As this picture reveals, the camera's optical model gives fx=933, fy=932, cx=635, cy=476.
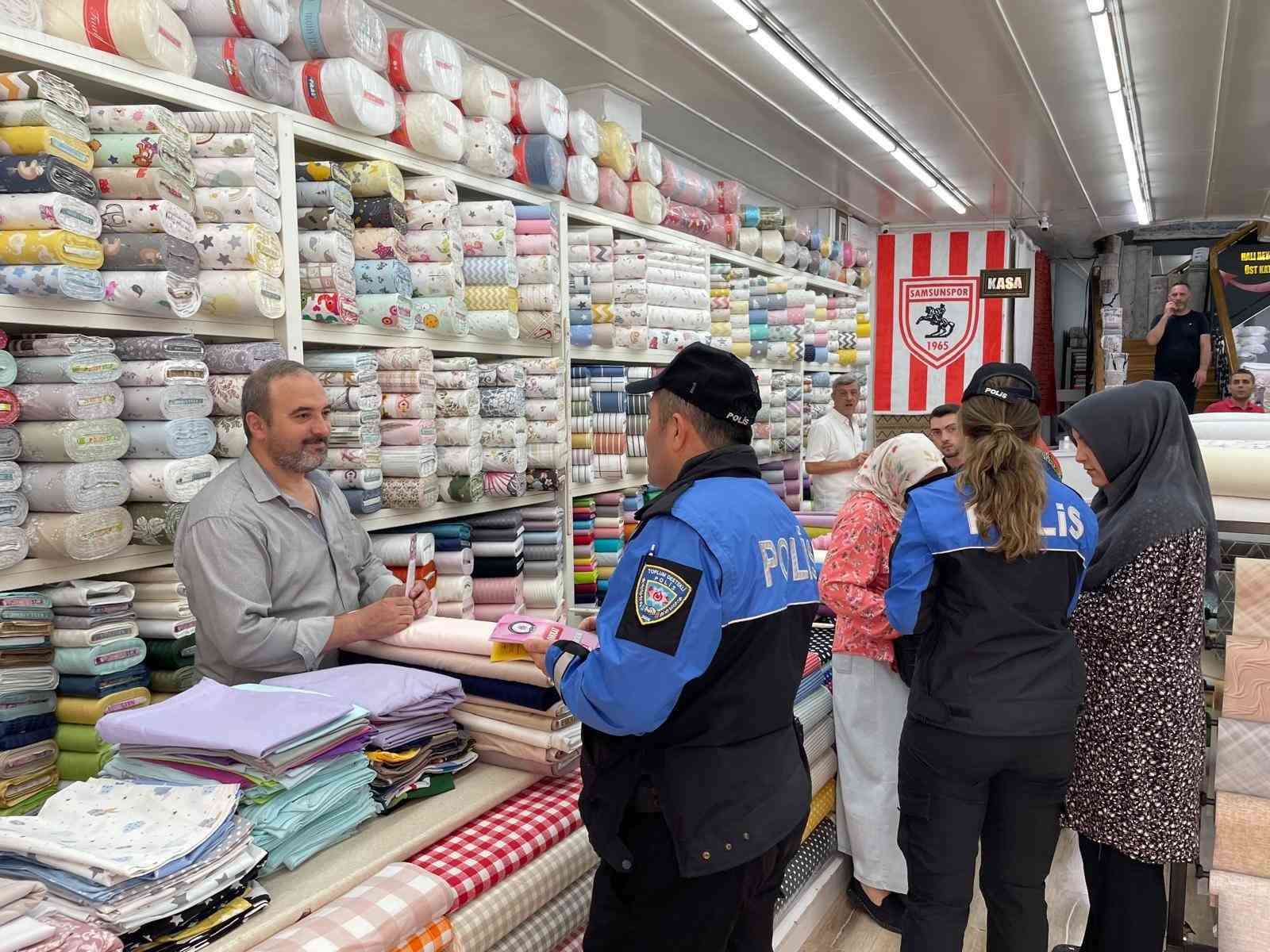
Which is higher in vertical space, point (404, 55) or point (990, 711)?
point (404, 55)

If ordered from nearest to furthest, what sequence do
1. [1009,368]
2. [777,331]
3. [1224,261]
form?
[1009,368]
[777,331]
[1224,261]

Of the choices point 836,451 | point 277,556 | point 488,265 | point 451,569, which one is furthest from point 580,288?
point 836,451

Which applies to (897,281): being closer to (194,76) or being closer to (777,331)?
(777,331)

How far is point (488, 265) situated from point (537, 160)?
572 millimetres

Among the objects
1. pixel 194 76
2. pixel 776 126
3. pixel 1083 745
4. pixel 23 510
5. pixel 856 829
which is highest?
pixel 776 126

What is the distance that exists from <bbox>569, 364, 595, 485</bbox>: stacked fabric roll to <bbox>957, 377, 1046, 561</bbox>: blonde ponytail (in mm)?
2339

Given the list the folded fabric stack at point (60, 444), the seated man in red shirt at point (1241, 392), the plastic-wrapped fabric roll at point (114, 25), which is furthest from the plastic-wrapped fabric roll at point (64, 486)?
the seated man in red shirt at point (1241, 392)

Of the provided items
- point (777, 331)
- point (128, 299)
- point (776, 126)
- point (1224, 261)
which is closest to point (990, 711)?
point (128, 299)

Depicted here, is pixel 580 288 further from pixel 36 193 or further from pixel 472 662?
pixel 472 662

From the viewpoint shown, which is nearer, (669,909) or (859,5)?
(669,909)

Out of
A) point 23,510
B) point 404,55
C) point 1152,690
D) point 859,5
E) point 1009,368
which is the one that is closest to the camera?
point 23,510

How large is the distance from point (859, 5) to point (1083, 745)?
3897 mm

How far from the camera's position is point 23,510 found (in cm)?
222

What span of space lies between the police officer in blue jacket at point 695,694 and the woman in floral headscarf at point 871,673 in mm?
1030
